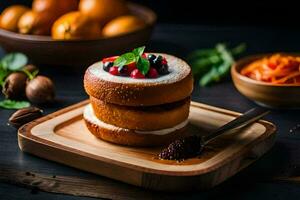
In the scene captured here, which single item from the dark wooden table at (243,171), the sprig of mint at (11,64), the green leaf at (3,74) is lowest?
the dark wooden table at (243,171)

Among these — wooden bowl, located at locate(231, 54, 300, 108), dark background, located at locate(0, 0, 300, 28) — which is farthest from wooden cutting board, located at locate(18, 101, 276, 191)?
dark background, located at locate(0, 0, 300, 28)

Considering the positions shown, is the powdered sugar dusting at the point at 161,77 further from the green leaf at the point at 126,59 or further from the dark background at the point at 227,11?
the dark background at the point at 227,11

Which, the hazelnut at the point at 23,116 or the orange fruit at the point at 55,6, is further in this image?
the orange fruit at the point at 55,6

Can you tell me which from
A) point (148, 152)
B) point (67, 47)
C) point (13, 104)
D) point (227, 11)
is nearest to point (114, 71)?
point (148, 152)

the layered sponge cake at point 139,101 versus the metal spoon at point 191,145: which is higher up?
the layered sponge cake at point 139,101

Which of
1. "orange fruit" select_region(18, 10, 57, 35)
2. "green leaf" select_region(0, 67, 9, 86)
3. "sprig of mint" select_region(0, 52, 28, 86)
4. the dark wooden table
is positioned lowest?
the dark wooden table

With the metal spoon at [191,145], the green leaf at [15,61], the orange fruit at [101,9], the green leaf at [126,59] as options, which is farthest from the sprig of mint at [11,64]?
the metal spoon at [191,145]

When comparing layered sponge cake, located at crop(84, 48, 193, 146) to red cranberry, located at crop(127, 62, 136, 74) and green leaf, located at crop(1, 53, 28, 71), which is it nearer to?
red cranberry, located at crop(127, 62, 136, 74)

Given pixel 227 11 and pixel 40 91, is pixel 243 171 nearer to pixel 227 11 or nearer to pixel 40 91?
pixel 40 91
